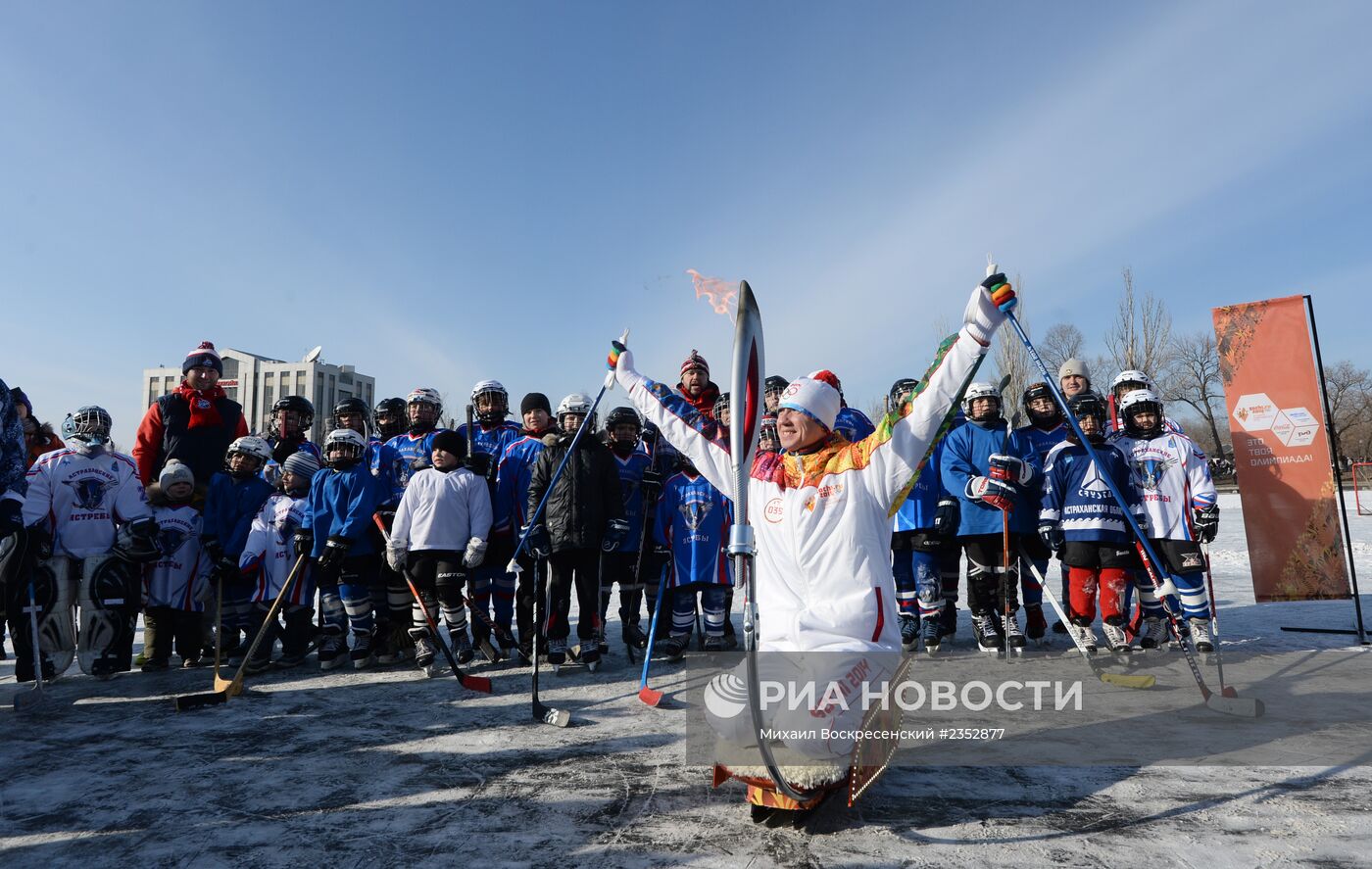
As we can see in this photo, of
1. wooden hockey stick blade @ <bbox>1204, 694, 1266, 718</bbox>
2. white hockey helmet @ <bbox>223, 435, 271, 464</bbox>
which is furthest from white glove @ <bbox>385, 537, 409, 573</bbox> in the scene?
wooden hockey stick blade @ <bbox>1204, 694, 1266, 718</bbox>

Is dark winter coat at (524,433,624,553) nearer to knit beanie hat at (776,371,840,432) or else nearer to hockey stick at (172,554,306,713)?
hockey stick at (172,554,306,713)

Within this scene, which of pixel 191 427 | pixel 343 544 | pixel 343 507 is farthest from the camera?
pixel 191 427

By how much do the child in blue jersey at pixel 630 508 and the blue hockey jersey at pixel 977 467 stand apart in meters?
2.28

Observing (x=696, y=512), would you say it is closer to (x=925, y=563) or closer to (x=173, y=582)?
(x=925, y=563)

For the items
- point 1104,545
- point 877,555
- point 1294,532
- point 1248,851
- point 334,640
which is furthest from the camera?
point 1294,532

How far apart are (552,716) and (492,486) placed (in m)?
3.03

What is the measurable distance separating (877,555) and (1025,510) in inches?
165

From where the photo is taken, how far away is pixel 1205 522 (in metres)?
5.81

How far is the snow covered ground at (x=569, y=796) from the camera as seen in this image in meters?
2.73

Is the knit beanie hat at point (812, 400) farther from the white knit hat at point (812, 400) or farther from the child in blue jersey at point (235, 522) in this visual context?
the child in blue jersey at point (235, 522)

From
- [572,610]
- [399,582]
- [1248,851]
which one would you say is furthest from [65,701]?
[1248,851]

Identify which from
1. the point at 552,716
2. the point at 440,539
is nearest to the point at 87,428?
the point at 440,539

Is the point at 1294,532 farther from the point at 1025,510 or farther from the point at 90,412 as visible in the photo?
the point at 90,412

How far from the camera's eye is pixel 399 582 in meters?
6.62
